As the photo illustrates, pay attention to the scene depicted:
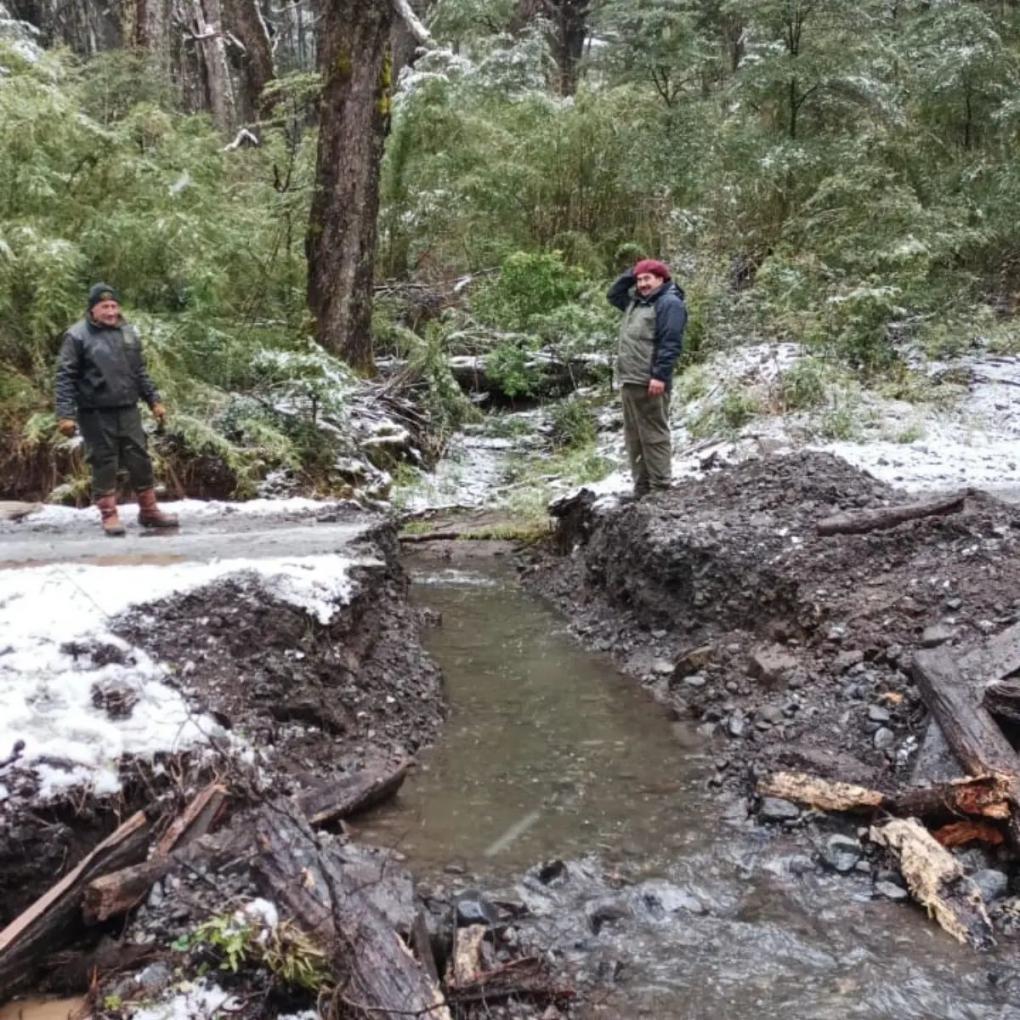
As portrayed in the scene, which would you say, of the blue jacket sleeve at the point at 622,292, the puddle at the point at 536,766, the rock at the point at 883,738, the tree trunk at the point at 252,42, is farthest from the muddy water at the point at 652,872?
the tree trunk at the point at 252,42

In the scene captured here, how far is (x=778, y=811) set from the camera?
16.6 feet

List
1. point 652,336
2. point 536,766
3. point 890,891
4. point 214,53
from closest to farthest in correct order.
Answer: point 890,891 < point 536,766 < point 652,336 < point 214,53

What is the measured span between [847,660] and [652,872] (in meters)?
2.33

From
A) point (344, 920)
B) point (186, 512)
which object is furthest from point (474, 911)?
point (186, 512)

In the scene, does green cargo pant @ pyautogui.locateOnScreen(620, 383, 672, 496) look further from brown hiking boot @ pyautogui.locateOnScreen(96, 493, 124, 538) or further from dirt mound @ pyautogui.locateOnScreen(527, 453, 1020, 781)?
brown hiking boot @ pyautogui.locateOnScreen(96, 493, 124, 538)

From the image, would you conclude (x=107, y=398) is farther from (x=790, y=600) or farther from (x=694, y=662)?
(x=790, y=600)

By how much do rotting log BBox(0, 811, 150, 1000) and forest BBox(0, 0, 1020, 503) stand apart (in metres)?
6.06

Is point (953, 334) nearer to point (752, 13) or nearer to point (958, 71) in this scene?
point (958, 71)

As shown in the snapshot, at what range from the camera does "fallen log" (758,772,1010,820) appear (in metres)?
4.56

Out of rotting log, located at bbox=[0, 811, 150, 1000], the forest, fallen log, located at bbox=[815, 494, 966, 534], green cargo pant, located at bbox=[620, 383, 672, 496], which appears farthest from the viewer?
the forest

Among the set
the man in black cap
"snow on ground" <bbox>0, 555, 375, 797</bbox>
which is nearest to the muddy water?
"snow on ground" <bbox>0, 555, 375, 797</bbox>

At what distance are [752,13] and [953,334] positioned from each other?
Result: 17.7ft

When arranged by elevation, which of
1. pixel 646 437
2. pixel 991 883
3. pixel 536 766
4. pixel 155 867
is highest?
pixel 646 437

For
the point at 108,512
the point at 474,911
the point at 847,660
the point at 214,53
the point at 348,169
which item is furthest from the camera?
the point at 214,53
